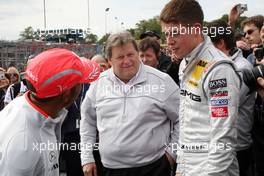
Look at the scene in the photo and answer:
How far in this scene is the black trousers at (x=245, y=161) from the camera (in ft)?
11.2

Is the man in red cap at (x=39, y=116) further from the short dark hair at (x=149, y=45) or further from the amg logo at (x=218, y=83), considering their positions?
the short dark hair at (x=149, y=45)

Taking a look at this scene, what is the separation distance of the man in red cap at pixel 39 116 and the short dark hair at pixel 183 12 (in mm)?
835

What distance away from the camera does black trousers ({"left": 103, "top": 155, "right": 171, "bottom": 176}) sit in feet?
10.1

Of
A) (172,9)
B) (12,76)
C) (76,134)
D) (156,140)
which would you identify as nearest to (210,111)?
(172,9)

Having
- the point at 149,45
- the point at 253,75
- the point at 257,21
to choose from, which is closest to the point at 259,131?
the point at 253,75

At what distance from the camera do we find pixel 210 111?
7.12 feet

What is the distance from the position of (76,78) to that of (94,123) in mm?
1797

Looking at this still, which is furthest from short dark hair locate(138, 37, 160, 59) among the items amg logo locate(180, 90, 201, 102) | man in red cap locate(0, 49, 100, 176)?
man in red cap locate(0, 49, 100, 176)

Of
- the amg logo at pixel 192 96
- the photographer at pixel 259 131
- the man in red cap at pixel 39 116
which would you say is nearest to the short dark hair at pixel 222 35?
the photographer at pixel 259 131

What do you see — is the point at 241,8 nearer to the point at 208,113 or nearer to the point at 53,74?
the point at 208,113

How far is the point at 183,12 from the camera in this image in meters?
2.39

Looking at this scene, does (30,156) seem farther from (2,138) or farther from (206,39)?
(206,39)

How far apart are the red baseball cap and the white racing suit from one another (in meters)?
0.81

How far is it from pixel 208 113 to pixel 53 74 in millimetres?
985
